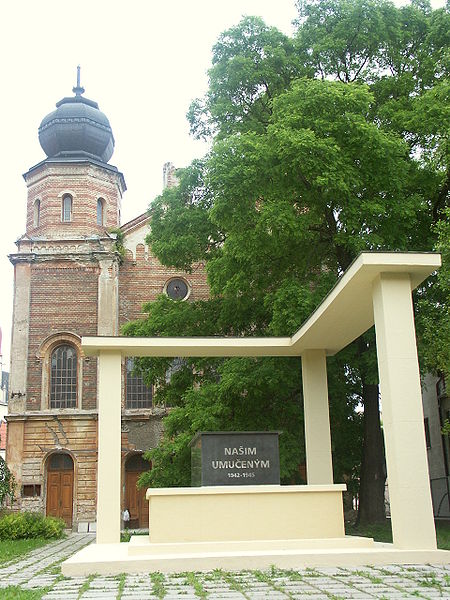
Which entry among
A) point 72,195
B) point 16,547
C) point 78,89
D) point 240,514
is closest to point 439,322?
point 240,514

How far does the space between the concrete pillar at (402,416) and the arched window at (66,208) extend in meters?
22.8

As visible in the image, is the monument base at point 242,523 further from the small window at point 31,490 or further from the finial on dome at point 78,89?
the finial on dome at point 78,89

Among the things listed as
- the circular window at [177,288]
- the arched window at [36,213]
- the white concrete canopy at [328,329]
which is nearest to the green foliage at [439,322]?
the white concrete canopy at [328,329]

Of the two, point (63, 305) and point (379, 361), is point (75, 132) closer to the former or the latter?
point (63, 305)

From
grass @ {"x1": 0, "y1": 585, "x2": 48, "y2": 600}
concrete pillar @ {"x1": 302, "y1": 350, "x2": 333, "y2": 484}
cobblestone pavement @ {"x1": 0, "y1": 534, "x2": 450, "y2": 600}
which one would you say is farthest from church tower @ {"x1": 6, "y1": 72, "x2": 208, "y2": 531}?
grass @ {"x1": 0, "y1": 585, "x2": 48, "y2": 600}

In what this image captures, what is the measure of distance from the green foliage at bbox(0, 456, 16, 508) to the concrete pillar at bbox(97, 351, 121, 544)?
1468cm

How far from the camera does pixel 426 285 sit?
19594mm

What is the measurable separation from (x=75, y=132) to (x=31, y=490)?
15.3 m

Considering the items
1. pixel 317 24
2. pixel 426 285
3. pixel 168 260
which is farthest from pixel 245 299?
pixel 317 24

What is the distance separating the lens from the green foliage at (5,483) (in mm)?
27570

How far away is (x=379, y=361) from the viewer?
11961 millimetres

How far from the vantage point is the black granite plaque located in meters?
12.9

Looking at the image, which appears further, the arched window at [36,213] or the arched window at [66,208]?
the arched window at [36,213]

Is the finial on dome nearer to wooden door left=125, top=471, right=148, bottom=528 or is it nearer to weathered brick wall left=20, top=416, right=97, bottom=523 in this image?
weathered brick wall left=20, top=416, right=97, bottom=523
